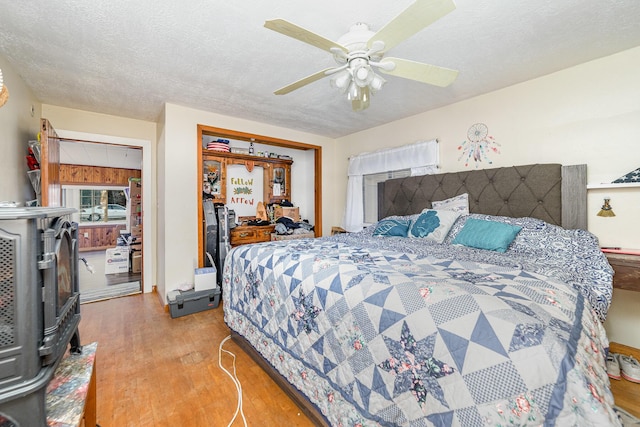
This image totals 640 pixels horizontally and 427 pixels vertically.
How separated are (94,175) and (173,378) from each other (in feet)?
22.9

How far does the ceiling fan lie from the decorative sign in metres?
2.99

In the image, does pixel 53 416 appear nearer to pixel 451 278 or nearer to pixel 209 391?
pixel 209 391

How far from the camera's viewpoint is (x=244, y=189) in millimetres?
4586

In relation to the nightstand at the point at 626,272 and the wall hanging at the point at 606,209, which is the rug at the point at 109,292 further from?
the wall hanging at the point at 606,209

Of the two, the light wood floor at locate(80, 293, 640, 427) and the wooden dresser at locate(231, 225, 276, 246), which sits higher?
the wooden dresser at locate(231, 225, 276, 246)

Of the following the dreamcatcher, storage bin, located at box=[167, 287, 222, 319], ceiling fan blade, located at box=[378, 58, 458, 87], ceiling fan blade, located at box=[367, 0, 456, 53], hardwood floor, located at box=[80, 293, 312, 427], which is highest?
ceiling fan blade, located at box=[367, 0, 456, 53]

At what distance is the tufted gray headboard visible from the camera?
85.2 inches

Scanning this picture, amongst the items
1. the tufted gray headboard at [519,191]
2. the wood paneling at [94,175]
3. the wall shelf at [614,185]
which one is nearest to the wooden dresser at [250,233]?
the tufted gray headboard at [519,191]

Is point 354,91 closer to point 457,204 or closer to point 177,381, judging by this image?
point 457,204

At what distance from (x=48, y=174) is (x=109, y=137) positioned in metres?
1.08

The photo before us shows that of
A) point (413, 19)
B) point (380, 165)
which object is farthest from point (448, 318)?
point (380, 165)

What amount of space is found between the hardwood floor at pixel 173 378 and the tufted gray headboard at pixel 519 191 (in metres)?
2.51

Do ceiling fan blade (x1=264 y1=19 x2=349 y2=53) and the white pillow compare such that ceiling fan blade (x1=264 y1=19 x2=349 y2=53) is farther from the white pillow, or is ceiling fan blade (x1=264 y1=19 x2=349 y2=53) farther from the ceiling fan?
the white pillow

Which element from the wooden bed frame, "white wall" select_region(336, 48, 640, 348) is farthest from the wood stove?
"white wall" select_region(336, 48, 640, 348)
